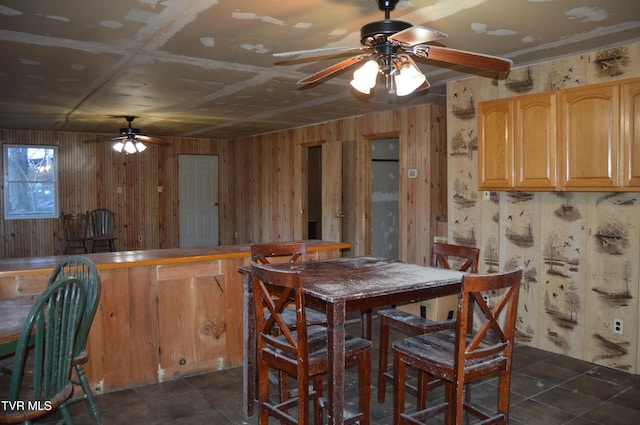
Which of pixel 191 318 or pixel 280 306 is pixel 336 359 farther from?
pixel 191 318

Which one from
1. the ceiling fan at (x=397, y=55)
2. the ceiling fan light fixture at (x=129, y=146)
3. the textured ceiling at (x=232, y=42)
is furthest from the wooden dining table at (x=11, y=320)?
the ceiling fan light fixture at (x=129, y=146)

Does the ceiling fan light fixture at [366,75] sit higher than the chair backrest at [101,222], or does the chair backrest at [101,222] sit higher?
the ceiling fan light fixture at [366,75]

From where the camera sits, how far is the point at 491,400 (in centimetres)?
298

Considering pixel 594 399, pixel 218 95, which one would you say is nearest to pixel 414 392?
pixel 594 399

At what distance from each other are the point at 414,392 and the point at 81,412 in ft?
6.37

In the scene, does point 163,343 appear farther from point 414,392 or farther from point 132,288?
point 414,392

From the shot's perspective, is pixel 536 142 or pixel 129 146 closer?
pixel 536 142

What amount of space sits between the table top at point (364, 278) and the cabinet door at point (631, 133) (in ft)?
5.08

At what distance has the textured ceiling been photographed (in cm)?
270

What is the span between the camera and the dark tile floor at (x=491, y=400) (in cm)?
273

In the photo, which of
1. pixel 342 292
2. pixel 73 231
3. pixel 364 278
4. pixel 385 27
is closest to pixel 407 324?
pixel 364 278

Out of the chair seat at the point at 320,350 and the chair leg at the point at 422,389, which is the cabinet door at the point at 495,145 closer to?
the chair leg at the point at 422,389

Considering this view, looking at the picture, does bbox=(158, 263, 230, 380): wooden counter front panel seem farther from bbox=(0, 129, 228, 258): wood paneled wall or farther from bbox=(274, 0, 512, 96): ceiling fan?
bbox=(0, 129, 228, 258): wood paneled wall

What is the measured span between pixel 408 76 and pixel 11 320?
2.25 meters
